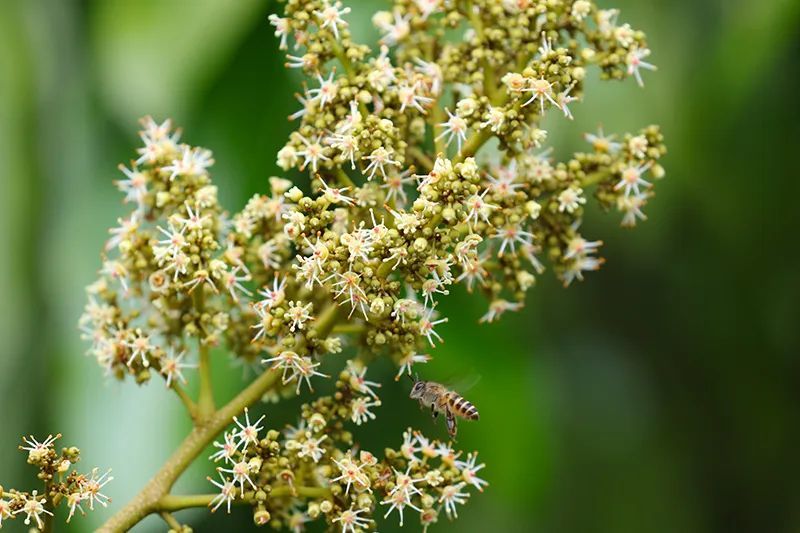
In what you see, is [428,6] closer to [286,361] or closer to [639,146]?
[639,146]

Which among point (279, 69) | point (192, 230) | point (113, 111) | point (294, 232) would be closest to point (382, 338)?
point (294, 232)

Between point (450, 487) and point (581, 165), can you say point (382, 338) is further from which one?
point (581, 165)

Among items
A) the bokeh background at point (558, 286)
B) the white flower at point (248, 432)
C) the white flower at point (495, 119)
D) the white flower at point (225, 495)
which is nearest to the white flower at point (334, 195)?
the white flower at point (495, 119)

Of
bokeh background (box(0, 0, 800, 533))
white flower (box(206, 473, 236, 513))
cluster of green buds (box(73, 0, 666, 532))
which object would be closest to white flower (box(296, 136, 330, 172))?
cluster of green buds (box(73, 0, 666, 532))

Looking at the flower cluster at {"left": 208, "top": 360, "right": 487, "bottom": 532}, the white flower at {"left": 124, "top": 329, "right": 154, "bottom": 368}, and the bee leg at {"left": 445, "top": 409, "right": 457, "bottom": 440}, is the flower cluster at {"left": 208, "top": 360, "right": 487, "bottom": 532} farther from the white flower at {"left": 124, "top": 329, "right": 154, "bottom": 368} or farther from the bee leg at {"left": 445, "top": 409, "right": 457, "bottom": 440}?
the white flower at {"left": 124, "top": 329, "right": 154, "bottom": 368}

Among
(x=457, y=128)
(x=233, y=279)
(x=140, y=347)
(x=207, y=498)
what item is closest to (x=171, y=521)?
(x=207, y=498)

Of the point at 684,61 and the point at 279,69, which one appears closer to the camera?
the point at 279,69
